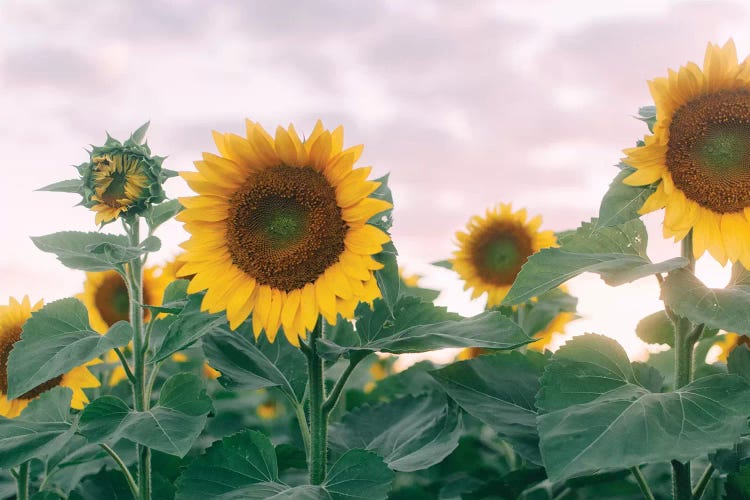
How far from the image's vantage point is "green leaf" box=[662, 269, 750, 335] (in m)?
2.00

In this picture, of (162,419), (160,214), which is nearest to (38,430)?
(162,419)

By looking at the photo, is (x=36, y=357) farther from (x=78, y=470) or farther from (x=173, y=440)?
(x=78, y=470)

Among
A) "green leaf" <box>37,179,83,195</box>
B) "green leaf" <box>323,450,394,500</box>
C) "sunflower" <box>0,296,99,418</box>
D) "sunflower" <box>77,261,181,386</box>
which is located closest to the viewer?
"green leaf" <box>323,450,394,500</box>

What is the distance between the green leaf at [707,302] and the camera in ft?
6.57

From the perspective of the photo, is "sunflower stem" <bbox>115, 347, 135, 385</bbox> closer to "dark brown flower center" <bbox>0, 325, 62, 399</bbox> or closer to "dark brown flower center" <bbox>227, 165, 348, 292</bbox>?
"dark brown flower center" <bbox>227, 165, 348, 292</bbox>

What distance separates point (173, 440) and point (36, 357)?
0.67 metres

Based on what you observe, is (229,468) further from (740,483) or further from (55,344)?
(740,483)

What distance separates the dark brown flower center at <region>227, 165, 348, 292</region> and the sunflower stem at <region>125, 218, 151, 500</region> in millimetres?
453

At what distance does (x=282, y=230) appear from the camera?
2490 millimetres

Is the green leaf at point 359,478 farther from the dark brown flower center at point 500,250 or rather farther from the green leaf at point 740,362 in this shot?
the dark brown flower center at point 500,250

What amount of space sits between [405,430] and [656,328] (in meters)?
0.91

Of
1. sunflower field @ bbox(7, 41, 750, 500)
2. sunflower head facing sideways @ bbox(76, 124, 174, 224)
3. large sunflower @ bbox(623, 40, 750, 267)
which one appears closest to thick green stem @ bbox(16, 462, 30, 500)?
sunflower field @ bbox(7, 41, 750, 500)

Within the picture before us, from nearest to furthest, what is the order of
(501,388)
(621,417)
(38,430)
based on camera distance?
(621,417), (501,388), (38,430)

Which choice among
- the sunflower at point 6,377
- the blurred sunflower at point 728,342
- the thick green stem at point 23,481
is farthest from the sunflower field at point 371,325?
the blurred sunflower at point 728,342
